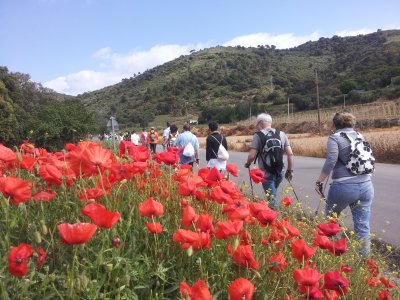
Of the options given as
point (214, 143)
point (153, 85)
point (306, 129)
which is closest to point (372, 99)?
point (306, 129)

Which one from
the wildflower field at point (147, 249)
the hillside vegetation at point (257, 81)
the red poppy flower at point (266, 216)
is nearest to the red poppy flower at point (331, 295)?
the wildflower field at point (147, 249)

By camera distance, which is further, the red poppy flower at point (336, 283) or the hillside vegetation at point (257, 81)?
the hillside vegetation at point (257, 81)

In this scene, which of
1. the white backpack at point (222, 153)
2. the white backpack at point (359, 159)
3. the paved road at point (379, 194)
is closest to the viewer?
the white backpack at point (359, 159)

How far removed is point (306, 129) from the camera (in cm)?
4209

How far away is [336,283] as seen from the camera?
1.82 m

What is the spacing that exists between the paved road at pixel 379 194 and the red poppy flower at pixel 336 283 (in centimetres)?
156

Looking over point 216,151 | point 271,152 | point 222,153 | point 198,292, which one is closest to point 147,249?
point 198,292

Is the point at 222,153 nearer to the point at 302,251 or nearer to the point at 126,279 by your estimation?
the point at 302,251

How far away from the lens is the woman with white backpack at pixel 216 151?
7.28 m

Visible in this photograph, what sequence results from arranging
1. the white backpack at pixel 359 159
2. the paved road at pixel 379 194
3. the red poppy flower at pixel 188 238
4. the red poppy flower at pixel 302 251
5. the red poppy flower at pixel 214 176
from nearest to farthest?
the red poppy flower at pixel 188 238 < the red poppy flower at pixel 302 251 < the red poppy flower at pixel 214 176 < the white backpack at pixel 359 159 < the paved road at pixel 379 194

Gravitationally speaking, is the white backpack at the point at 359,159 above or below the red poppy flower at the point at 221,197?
below

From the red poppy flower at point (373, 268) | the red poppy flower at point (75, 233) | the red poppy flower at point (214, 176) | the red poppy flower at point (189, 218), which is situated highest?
the red poppy flower at point (75, 233)

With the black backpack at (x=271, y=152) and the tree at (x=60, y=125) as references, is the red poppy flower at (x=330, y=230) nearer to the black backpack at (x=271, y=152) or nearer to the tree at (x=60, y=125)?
the black backpack at (x=271, y=152)

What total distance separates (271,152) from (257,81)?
95.7 meters
